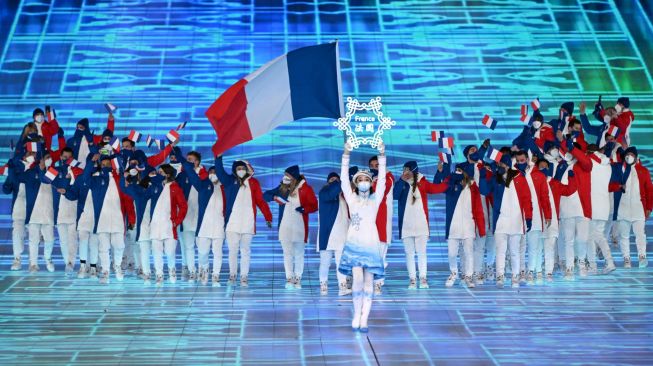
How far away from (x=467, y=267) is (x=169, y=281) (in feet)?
10.0

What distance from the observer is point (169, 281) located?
12531 mm

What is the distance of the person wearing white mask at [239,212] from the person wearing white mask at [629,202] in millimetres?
3881

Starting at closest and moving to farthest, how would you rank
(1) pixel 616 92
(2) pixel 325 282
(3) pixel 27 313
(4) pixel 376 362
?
(4) pixel 376 362
(3) pixel 27 313
(2) pixel 325 282
(1) pixel 616 92

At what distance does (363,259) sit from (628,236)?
4.54m

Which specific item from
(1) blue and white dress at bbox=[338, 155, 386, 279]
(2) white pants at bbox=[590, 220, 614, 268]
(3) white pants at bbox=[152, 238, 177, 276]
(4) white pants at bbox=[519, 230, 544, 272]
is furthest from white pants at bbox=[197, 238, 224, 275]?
(2) white pants at bbox=[590, 220, 614, 268]

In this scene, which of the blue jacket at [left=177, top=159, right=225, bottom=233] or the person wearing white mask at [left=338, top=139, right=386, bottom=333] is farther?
the blue jacket at [left=177, top=159, right=225, bottom=233]

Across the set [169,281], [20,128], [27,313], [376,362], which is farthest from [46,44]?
[376,362]

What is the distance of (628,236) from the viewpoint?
13289 mm

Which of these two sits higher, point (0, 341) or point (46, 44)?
point (46, 44)

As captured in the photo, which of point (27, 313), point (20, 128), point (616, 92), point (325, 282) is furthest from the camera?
point (616, 92)

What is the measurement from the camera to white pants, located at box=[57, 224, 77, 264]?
43.0 feet

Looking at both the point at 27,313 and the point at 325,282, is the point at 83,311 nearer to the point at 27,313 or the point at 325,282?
the point at 27,313

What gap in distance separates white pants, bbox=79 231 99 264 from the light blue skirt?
3.89m

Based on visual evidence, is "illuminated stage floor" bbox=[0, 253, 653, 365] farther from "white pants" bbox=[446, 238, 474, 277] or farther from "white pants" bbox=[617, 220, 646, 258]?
"white pants" bbox=[617, 220, 646, 258]
